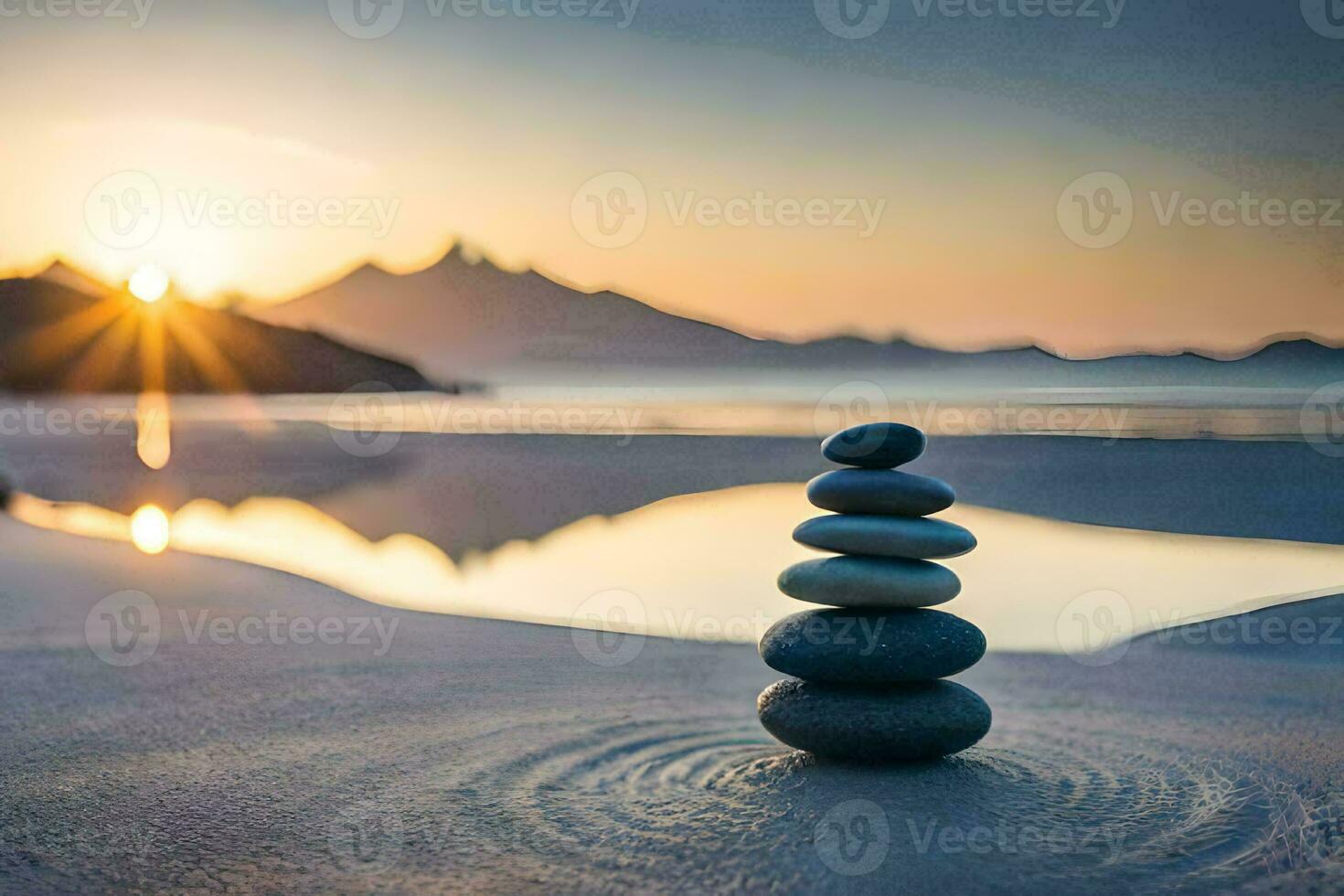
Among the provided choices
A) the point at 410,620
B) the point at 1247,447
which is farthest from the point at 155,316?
the point at 410,620

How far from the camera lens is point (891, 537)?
6.17m

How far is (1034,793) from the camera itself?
5773 millimetres

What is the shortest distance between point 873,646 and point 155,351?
11633cm

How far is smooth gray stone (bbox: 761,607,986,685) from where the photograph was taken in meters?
5.98

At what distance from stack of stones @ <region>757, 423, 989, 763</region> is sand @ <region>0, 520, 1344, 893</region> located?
22cm

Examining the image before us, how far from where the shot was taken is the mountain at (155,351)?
363 feet

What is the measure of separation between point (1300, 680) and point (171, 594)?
376 inches

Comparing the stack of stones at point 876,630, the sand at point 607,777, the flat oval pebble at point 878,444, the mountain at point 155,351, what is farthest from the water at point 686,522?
the mountain at point 155,351

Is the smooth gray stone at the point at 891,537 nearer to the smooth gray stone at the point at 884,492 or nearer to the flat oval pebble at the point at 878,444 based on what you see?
the smooth gray stone at the point at 884,492

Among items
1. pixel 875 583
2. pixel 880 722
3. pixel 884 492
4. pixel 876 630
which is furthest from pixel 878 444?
pixel 880 722

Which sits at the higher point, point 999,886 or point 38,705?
point 38,705

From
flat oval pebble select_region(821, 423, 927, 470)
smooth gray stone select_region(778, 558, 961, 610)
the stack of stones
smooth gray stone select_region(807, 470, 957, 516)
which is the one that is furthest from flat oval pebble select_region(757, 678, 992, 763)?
flat oval pebble select_region(821, 423, 927, 470)

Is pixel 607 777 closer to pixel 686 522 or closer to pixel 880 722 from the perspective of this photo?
pixel 880 722

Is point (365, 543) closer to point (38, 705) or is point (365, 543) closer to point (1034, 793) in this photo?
point (38, 705)
